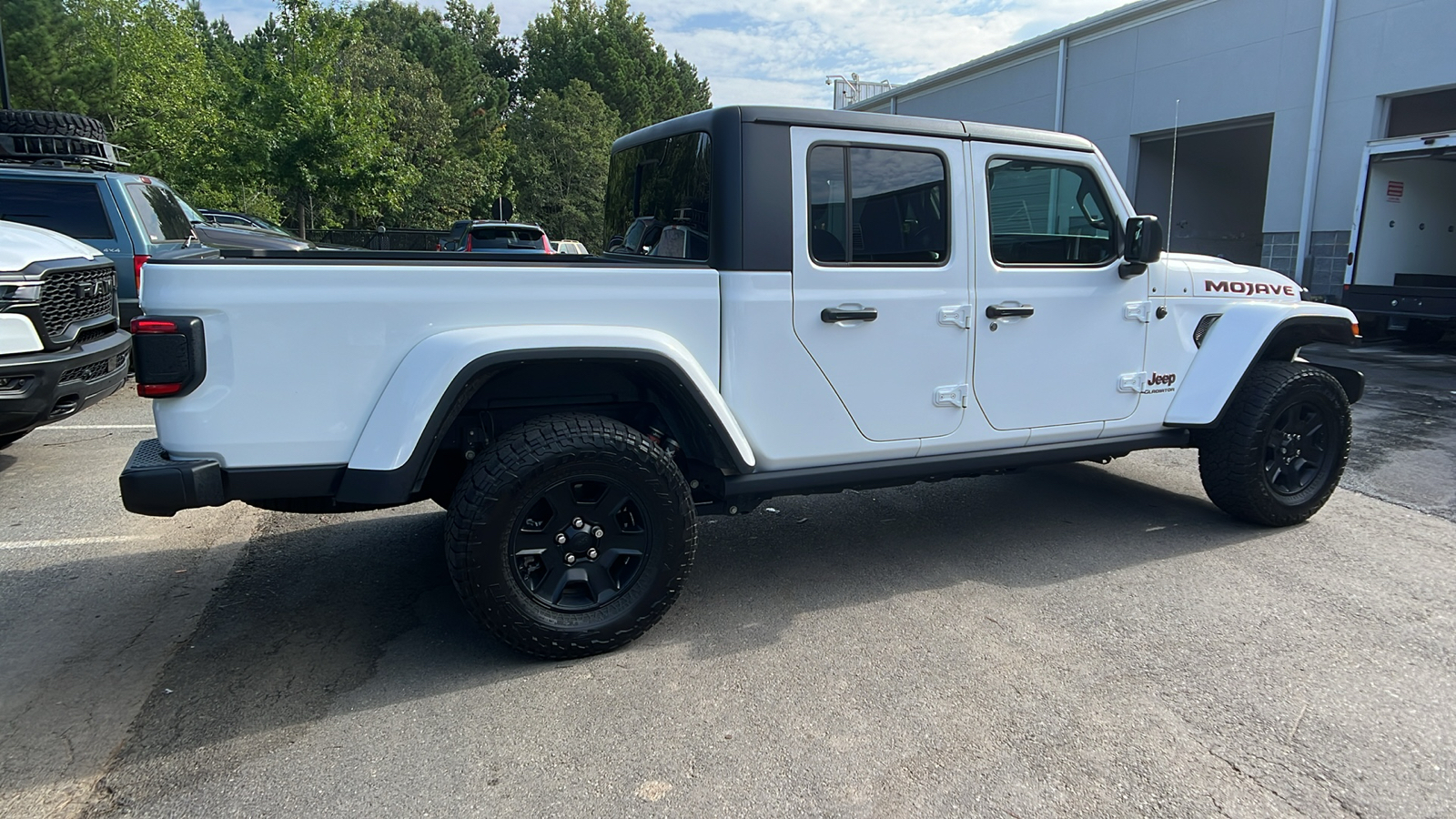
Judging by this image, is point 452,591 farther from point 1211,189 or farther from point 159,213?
point 1211,189

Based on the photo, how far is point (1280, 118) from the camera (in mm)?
15180

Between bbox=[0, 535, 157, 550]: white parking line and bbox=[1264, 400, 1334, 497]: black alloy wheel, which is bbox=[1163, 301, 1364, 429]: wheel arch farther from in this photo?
bbox=[0, 535, 157, 550]: white parking line

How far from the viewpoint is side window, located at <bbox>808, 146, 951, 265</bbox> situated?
355cm

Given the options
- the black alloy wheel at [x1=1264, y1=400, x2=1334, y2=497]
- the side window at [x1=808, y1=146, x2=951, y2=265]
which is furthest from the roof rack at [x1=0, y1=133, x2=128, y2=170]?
the black alloy wheel at [x1=1264, y1=400, x2=1334, y2=497]

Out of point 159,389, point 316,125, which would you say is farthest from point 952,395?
point 316,125

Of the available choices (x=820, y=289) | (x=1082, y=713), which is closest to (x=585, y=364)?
(x=820, y=289)

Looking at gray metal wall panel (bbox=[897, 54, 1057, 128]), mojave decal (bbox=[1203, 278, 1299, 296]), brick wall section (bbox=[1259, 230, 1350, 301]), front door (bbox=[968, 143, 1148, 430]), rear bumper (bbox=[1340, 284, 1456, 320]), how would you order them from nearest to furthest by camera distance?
front door (bbox=[968, 143, 1148, 430]) → mojave decal (bbox=[1203, 278, 1299, 296]) → rear bumper (bbox=[1340, 284, 1456, 320]) → brick wall section (bbox=[1259, 230, 1350, 301]) → gray metal wall panel (bbox=[897, 54, 1057, 128])

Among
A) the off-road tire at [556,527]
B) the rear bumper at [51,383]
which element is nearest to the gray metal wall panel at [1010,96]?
the rear bumper at [51,383]

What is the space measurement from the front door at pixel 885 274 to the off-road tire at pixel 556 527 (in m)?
0.68

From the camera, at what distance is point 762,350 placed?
11.2ft

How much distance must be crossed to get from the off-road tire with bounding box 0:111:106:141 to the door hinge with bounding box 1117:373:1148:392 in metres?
10.8

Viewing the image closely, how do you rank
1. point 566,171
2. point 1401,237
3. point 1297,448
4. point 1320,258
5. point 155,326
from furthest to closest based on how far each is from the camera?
1. point 566,171
2. point 1320,258
3. point 1401,237
4. point 1297,448
5. point 155,326

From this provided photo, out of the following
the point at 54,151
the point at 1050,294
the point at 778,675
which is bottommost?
the point at 778,675

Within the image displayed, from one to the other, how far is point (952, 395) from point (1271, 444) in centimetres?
200
